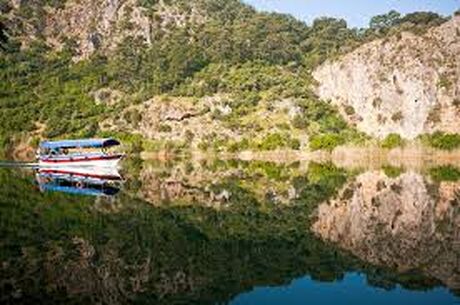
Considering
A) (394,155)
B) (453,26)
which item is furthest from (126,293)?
(453,26)

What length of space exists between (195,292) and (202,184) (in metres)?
48.0

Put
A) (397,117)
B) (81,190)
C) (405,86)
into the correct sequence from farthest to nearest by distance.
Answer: (405,86) < (397,117) < (81,190)

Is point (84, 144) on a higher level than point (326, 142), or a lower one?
higher

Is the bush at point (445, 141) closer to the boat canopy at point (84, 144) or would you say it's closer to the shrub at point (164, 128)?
the shrub at point (164, 128)

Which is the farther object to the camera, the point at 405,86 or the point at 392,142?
the point at 405,86

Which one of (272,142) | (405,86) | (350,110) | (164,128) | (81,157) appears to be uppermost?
(405,86)

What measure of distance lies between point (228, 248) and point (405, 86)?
163m

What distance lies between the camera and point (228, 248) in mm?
30391

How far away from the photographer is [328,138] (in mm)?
156000

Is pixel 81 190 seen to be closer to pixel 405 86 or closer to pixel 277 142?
pixel 277 142

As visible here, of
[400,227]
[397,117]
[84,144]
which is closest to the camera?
[400,227]

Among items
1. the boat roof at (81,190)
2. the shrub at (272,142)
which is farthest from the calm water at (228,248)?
the shrub at (272,142)

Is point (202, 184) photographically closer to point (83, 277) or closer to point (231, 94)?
point (83, 277)

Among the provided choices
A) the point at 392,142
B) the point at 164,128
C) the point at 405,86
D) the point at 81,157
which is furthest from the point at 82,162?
the point at 405,86
